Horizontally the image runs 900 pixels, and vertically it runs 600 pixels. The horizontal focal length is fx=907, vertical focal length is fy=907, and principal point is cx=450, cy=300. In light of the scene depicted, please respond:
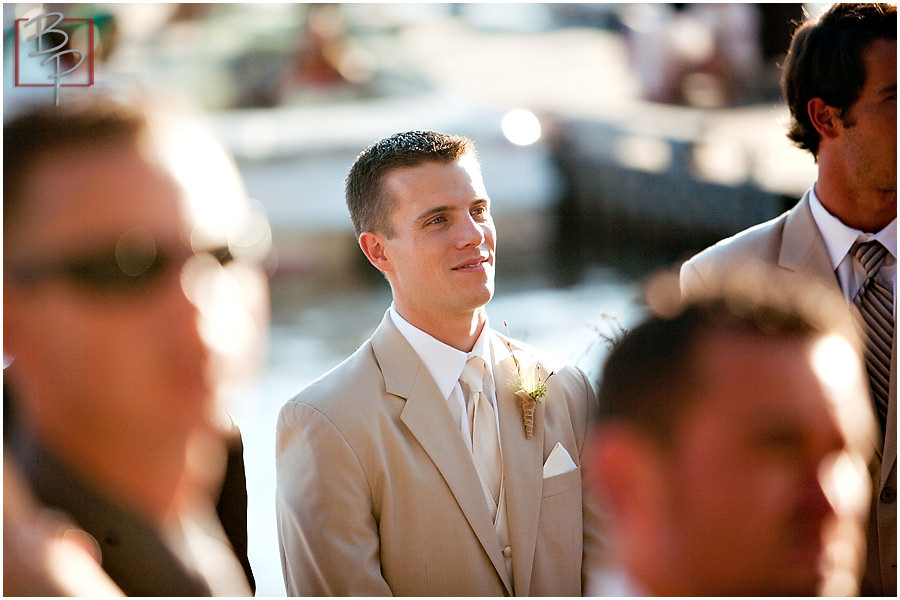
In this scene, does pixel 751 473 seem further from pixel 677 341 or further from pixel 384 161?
pixel 384 161

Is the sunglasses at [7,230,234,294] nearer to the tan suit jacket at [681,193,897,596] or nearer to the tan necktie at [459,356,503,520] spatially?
the tan necktie at [459,356,503,520]

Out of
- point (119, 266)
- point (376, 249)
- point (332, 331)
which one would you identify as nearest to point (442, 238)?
point (376, 249)

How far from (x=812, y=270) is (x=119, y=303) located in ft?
5.23

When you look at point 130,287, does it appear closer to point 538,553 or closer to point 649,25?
point 538,553

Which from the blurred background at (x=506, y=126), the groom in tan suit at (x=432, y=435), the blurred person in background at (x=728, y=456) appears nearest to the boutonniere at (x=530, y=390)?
the groom in tan suit at (x=432, y=435)

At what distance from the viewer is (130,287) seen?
150 cm

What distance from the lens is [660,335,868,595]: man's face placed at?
1052mm

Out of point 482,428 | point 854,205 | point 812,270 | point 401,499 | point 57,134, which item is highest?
point 57,134

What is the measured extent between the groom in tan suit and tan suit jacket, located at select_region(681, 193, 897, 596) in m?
0.44

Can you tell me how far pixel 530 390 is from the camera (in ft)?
7.07

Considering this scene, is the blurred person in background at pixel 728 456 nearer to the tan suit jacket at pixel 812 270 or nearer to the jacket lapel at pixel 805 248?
the tan suit jacket at pixel 812 270

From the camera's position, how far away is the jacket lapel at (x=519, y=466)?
2053mm

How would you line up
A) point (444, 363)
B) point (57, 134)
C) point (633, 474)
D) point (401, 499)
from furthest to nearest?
1. point (444, 363)
2. point (401, 499)
3. point (57, 134)
4. point (633, 474)

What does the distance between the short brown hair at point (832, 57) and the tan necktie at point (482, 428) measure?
101 centimetres
